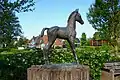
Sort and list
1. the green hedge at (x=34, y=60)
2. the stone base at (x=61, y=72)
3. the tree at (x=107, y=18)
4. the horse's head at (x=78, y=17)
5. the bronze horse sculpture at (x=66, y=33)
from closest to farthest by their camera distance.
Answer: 1. the stone base at (x=61, y=72)
2. the bronze horse sculpture at (x=66, y=33)
3. the horse's head at (x=78, y=17)
4. the green hedge at (x=34, y=60)
5. the tree at (x=107, y=18)

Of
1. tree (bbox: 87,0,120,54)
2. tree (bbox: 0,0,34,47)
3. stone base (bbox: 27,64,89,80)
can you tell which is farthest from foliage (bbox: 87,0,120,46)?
stone base (bbox: 27,64,89,80)

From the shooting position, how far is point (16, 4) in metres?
6.90

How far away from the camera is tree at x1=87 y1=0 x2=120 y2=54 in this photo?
2451 centimetres

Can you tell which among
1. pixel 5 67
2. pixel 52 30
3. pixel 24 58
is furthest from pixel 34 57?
pixel 52 30

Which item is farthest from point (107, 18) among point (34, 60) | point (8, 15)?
point (8, 15)

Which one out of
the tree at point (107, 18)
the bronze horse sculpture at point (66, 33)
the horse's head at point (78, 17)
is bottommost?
the bronze horse sculpture at point (66, 33)

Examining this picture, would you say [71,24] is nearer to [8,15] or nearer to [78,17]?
[78,17]

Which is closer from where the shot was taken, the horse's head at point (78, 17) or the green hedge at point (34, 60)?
the horse's head at point (78, 17)

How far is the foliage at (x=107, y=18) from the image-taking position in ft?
80.5

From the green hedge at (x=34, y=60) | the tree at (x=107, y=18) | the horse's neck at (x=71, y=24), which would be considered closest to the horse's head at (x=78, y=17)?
the horse's neck at (x=71, y=24)

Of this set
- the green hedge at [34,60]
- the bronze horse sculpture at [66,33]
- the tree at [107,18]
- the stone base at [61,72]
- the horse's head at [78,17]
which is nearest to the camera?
the stone base at [61,72]

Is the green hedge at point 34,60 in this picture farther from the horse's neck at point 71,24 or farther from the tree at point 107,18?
the tree at point 107,18

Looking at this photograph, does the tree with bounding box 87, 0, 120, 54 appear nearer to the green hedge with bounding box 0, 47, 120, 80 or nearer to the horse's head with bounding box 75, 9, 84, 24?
the green hedge with bounding box 0, 47, 120, 80

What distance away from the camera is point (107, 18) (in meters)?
25.4
